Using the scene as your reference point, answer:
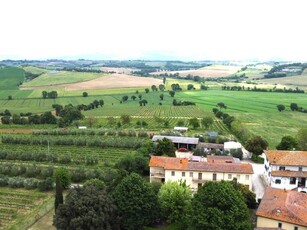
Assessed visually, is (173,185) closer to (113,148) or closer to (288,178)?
(288,178)

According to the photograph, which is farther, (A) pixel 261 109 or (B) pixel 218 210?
(A) pixel 261 109

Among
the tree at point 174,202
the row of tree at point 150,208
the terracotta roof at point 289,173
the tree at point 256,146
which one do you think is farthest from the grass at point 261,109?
the row of tree at point 150,208

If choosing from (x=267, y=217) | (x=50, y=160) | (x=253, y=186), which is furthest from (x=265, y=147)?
(x=50, y=160)

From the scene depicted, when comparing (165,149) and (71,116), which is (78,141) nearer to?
(165,149)

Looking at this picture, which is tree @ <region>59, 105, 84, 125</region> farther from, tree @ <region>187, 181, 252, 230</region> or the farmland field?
tree @ <region>187, 181, 252, 230</region>

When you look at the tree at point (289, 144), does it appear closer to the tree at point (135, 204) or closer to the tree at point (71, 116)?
the tree at point (135, 204)

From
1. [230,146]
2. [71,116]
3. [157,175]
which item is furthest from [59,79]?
[157,175]

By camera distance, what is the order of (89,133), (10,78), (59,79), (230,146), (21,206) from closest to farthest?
(21,206)
(230,146)
(89,133)
(59,79)
(10,78)

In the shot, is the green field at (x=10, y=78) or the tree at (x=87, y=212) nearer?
the tree at (x=87, y=212)
